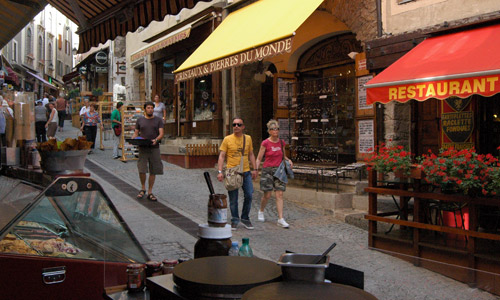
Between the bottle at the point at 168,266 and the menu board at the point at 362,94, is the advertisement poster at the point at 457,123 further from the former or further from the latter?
the bottle at the point at 168,266

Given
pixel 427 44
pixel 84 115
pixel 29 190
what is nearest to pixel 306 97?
pixel 427 44

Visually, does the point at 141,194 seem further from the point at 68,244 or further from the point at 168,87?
the point at 168,87

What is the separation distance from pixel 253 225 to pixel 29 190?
13.3 ft

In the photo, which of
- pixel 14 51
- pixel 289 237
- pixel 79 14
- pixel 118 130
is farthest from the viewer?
pixel 14 51

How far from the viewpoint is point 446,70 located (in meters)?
6.32

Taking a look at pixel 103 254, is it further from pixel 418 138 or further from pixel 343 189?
pixel 418 138

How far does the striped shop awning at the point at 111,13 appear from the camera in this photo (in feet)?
14.9

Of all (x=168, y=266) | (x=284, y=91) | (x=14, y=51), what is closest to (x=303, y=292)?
(x=168, y=266)

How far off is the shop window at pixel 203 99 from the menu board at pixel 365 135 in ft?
20.1

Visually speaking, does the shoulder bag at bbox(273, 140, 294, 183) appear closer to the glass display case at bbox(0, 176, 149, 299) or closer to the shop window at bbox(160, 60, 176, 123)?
the glass display case at bbox(0, 176, 149, 299)

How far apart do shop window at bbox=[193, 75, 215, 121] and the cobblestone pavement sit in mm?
4817

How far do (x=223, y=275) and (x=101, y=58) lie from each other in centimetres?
2928

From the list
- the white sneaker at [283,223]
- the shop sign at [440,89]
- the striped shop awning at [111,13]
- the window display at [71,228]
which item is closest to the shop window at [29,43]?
the striped shop awning at [111,13]

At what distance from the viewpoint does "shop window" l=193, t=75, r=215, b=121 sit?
1506 centimetres
